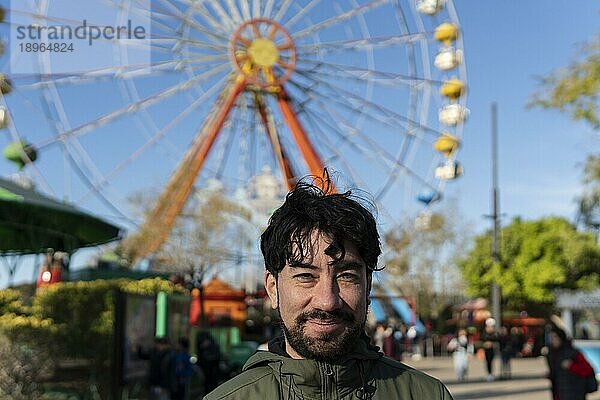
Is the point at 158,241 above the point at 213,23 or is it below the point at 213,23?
below

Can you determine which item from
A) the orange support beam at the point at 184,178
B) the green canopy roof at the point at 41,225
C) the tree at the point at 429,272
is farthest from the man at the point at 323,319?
the tree at the point at 429,272

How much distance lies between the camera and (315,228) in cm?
166

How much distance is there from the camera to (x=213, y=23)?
63.2 feet

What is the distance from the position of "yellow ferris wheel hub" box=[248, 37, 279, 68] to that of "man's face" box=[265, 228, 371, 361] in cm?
1712

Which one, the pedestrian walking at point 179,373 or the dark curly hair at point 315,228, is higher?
the dark curly hair at point 315,228

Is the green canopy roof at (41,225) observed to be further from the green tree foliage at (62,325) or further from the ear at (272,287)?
the ear at (272,287)

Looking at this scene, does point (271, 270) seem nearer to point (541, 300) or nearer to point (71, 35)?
point (71, 35)

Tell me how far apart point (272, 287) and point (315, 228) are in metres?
0.19

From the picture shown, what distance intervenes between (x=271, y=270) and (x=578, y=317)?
85.8ft

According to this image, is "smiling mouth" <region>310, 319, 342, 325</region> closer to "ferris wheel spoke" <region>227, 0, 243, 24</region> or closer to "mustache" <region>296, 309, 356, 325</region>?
"mustache" <region>296, 309, 356, 325</region>

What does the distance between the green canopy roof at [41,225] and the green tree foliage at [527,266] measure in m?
38.2

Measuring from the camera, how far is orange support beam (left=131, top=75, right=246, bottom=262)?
17.1 meters

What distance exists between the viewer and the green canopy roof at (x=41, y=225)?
28.6ft

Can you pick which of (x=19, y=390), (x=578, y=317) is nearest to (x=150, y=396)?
(x=19, y=390)
